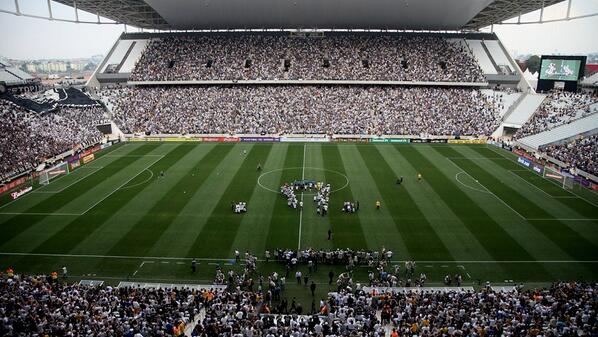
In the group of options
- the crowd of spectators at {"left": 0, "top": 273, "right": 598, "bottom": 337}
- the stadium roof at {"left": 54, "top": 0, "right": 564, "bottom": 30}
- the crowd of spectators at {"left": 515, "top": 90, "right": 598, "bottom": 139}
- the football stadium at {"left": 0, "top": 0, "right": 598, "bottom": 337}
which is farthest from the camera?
the stadium roof at {"left": 54, "top": 0, "right": 564, "bottom": 30}

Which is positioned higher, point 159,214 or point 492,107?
point 492,107

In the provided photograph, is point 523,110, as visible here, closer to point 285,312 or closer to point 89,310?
point 285,312

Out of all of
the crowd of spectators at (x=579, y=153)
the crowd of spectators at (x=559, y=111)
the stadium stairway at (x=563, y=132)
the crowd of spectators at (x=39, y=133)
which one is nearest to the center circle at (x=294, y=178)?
the crowd of spectators at (x=579, y=153)

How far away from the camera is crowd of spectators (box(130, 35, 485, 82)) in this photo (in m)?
64.8

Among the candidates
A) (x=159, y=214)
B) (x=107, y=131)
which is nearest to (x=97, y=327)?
(x=159, y=214)

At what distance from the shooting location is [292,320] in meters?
16.1

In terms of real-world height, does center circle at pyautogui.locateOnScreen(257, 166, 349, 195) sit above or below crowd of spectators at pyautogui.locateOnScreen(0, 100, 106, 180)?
below

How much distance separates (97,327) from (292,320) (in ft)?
21.9

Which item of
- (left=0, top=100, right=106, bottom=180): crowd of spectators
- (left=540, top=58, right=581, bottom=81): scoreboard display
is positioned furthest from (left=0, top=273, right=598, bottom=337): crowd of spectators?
(left=540, top=58, right=581, bottom=81): scoreboard display

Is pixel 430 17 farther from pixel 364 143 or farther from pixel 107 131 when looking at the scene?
pixel 107 131

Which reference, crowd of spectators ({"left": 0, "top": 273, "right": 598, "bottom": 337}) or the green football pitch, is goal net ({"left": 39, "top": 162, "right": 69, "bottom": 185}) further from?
crowd of spectators ({"left": 0, "top": 273, "right": 598, "bottom": 337})

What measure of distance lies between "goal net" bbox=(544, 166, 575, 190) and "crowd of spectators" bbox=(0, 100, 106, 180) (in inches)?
1801

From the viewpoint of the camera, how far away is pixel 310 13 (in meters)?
60.6

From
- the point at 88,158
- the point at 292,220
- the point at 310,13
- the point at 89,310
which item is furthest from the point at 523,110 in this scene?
the point at 89,310
